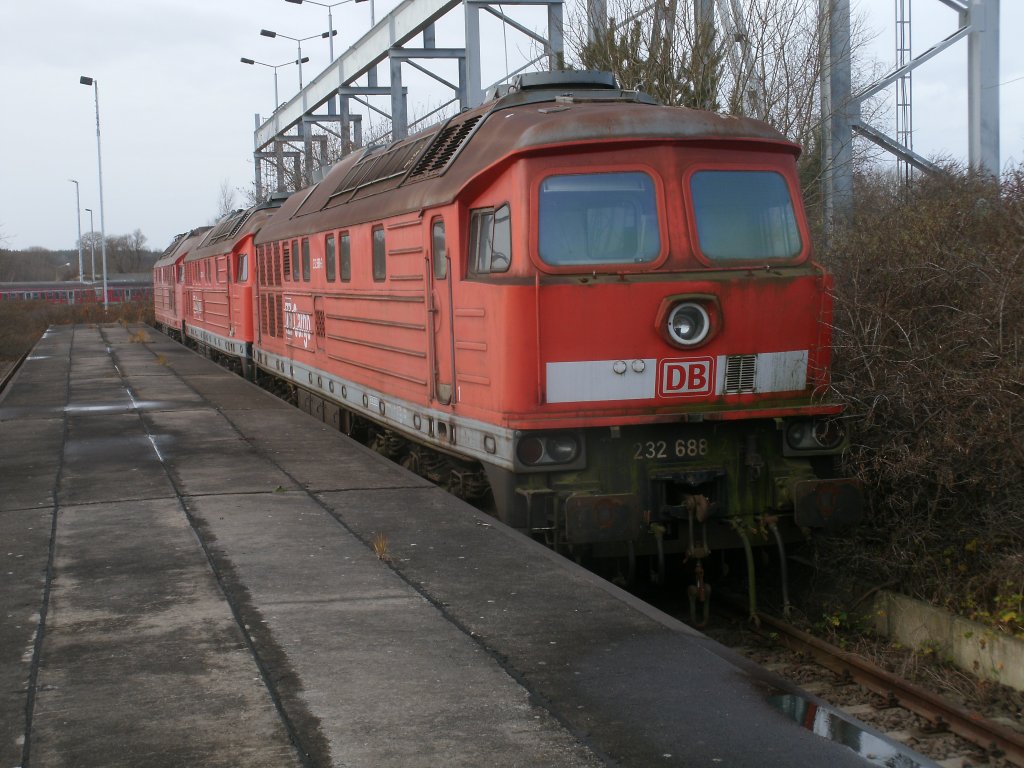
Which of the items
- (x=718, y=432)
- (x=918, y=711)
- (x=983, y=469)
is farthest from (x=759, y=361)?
(x=918, y=711)

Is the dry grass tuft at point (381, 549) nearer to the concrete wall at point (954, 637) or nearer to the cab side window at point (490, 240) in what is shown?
the cab side window at point (490, 240)

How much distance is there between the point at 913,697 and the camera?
6.57 meters

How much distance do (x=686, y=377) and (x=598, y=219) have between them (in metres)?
1.16

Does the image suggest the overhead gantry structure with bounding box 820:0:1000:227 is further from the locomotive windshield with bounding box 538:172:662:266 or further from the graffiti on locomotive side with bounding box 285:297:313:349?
the locomotive windshield with bounding box 538:172:662:266

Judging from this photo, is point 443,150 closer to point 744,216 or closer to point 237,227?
point 744,216

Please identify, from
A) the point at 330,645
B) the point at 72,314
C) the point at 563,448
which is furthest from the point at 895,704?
the point at 72,314

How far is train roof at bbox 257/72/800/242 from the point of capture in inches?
305

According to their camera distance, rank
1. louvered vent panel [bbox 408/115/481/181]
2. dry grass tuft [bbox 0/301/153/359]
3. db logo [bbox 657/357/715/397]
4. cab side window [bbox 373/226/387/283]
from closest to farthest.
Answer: db logo [bbox 657/357/715/397], louvered vent panel [bbox 408/115/481/181], cab side window [bbox 373/226/387/283], dry grass tuft [bbox 0/301/153/359]

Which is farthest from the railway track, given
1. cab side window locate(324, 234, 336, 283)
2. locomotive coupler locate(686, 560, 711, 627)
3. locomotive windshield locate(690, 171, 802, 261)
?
cab side window locate(324, 234, 336, 283)

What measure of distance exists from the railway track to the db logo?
1.66 meters

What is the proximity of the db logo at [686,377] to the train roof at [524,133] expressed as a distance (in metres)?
1.46

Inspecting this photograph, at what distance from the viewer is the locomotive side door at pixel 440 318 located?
28.6ft

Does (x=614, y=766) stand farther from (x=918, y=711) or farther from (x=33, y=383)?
(x=33, y=383)

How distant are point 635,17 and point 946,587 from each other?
402 inches
